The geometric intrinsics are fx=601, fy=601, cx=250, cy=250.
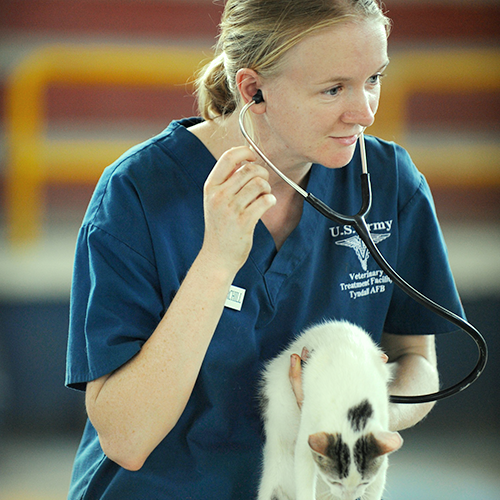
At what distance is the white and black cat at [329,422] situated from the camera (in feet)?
3.22

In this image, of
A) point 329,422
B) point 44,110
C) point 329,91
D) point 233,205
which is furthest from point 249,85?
point 44,110

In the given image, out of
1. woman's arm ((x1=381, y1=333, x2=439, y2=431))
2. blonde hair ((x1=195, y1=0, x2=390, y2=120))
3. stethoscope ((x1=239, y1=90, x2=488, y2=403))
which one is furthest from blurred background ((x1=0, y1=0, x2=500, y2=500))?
blonde hair ((x1=195, y1=0, x2=390, y2=120))

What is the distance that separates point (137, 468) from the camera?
3.49 feet

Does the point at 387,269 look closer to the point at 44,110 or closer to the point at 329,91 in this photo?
the point at 329,91

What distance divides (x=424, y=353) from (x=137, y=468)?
68cm

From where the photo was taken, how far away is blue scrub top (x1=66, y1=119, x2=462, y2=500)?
3.56ft

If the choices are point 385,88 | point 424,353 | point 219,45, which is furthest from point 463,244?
point 219,45

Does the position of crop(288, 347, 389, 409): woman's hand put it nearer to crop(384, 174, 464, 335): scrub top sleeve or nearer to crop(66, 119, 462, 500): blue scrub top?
crop(66, 119, 462, 500): blue scrub top

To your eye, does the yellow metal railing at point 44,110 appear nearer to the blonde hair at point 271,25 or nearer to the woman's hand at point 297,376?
the blonde hair at point 271,25

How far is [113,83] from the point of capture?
2982 millimetres

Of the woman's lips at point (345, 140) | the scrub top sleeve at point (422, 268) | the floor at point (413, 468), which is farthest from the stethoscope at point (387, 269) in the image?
the floor at point (413, 468)

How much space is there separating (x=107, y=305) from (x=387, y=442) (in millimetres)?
527

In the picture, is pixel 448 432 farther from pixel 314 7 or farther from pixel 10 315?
pixel 314 7

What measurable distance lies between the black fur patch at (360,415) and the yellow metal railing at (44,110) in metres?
2.20
